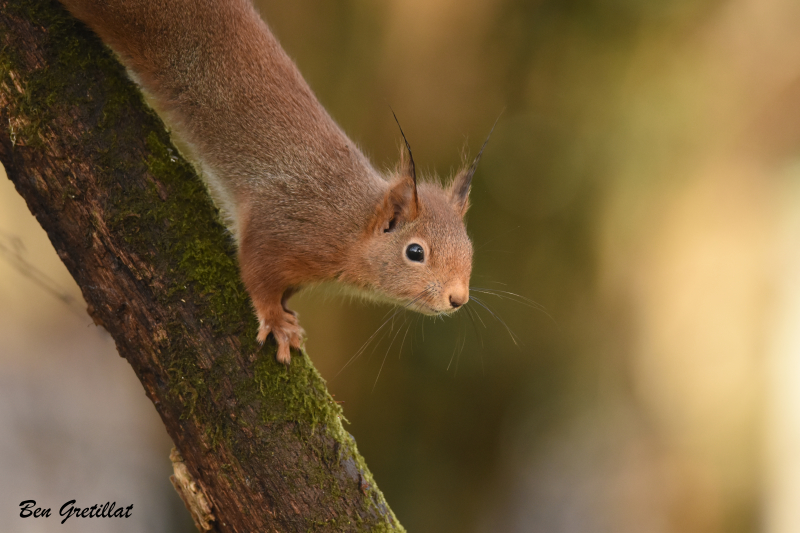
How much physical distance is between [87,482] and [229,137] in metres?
4.59

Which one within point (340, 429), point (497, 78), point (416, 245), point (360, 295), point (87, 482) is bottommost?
point (87, 482)

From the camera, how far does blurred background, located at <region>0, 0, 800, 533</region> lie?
664 centimetres

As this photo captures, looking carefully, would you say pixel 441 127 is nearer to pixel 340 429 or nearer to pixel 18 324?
pixel 340 429

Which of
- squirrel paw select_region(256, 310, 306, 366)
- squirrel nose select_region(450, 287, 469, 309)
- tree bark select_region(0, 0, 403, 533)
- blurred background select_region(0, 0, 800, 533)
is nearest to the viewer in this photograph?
tree bark select_region(0, 0, 403, 533)

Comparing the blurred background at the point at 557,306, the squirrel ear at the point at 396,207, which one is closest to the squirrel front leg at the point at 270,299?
the squirrel ear at the point at 396,207

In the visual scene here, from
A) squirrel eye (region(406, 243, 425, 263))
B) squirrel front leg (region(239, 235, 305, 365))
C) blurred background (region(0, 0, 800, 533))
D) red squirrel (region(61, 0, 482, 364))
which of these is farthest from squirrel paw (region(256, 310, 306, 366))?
blurred background (region(0, 0, 800, 533))

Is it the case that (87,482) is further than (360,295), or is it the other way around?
(87,482)

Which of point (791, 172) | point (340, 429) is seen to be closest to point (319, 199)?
point (340, 429)

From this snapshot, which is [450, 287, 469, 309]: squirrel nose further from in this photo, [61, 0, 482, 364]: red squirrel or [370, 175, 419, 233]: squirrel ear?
[370, 175, 419, 233]: squirrel ear

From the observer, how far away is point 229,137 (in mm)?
3938

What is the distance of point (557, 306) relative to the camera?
6.82m

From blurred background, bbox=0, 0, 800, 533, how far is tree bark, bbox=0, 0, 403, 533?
135 inches

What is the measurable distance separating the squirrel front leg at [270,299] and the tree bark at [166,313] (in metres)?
0.13

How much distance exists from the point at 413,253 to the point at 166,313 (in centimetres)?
145
